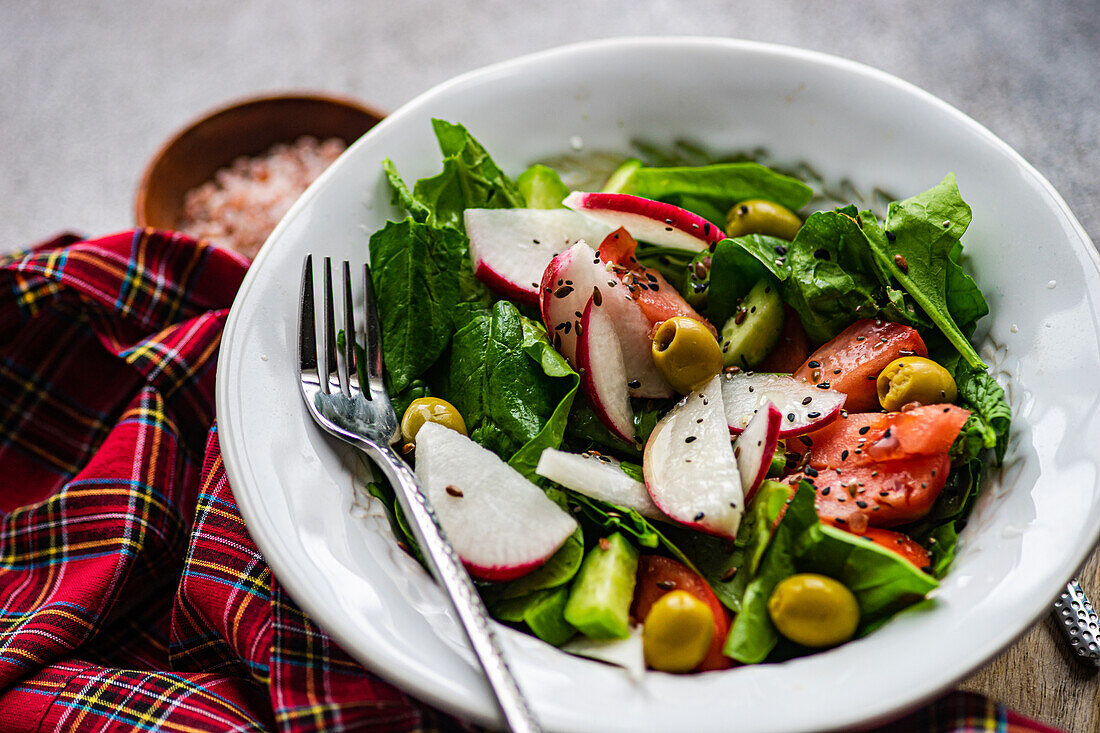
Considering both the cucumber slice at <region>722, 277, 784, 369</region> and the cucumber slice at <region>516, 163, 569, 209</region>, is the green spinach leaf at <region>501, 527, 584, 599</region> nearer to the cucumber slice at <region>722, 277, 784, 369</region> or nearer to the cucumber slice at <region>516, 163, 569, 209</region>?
the cucumber slice at <region>722, 277, 784, 369</region>

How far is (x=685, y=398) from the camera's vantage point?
1.48 meters

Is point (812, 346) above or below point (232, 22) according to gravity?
below

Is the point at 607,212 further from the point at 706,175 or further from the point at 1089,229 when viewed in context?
the point at 1089,229

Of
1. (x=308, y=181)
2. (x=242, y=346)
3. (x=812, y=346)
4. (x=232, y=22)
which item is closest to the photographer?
(x=242, y=346)

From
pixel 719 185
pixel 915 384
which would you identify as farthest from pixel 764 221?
pixel 915 384

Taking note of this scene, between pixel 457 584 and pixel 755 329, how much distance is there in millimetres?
692

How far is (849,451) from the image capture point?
135 cm

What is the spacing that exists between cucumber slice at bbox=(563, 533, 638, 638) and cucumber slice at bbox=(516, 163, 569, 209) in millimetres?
721

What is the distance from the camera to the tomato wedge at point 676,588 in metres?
1.22

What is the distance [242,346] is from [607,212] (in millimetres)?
675

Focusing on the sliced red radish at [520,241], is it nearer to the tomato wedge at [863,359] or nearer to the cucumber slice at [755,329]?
the cucumber slice at [755,329]

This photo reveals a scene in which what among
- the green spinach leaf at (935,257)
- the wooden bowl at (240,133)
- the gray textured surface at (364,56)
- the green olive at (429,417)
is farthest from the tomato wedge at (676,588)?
the gray textured surface at (364,56)

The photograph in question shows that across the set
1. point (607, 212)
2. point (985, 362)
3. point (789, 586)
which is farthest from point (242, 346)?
point (985, 362)

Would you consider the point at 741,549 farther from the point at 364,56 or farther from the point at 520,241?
the point at 364,56
